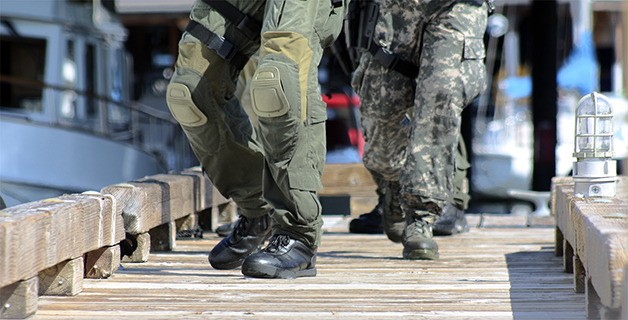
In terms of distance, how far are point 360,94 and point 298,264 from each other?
148cm

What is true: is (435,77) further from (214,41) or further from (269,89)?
(269,89)

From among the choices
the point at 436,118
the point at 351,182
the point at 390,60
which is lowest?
the point at 351,182

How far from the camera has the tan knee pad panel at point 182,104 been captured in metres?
5.11

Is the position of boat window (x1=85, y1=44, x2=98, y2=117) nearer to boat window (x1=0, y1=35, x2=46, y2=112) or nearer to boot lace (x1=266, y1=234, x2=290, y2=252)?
boat window (x1=0, y1=35, x2=46, y2=112)

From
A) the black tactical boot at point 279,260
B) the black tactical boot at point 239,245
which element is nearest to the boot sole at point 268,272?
the black tactical boot at point 279,260

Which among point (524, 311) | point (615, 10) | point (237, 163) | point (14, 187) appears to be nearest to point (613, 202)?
point (524, 311)

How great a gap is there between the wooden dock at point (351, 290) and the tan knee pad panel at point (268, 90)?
28.5 inches

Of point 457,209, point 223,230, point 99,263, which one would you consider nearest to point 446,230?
point 457,209

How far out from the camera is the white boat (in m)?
15.3

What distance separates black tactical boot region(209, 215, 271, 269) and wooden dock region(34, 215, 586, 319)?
0.08m

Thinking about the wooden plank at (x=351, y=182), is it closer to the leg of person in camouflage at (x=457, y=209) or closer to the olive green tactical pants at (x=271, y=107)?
the leg of person in camouflage at (x=457, y=209)

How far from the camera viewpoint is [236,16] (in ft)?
17.2

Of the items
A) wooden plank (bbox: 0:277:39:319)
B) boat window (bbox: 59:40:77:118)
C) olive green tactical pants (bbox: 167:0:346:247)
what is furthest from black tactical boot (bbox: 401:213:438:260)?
boat window (bbox: 59:40:77:118)

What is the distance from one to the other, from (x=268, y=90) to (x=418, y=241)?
4.42 ft
